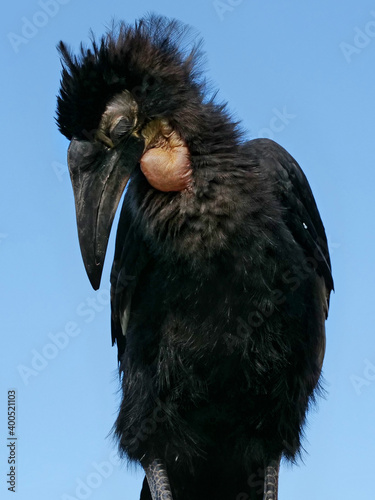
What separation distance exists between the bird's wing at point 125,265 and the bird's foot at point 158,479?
952 mm

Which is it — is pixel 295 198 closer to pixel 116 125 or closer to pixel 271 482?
pixel 116 125

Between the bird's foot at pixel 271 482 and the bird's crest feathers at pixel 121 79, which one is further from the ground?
the bird's crest feathers at pixel 121 79

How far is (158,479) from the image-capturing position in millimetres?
5789

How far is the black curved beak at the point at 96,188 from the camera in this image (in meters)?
5.29

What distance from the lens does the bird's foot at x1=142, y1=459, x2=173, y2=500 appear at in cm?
578

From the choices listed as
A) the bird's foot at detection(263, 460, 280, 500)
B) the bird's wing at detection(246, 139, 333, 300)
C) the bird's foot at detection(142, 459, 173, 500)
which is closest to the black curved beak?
the bird's wing at detection(246, 139, 333, 300)

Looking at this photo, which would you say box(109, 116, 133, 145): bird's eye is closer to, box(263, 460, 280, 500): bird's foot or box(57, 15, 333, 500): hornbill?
box(57, 15, 333, 500): hornbill

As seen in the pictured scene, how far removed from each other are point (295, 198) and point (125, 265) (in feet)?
4.26

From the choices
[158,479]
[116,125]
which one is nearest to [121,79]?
[116,125]

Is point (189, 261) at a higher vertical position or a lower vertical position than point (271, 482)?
higher

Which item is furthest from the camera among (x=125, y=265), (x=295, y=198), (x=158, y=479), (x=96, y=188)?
(x=295, y=198)

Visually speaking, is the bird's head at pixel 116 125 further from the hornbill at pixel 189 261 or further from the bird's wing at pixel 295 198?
the bird's wing at pixel 295 198

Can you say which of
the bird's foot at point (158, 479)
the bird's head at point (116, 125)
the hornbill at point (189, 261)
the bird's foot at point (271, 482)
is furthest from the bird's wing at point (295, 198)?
the bird's foot at point (158, 479)

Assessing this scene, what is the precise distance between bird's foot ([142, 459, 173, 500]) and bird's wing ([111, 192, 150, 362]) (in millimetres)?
952
